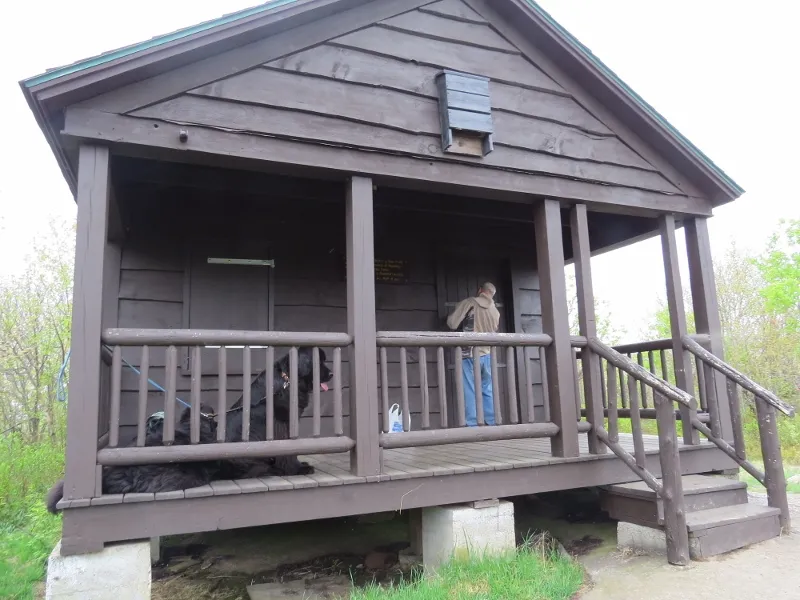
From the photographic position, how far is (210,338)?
Answer: 10.7 feet

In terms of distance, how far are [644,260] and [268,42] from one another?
33.3 metres

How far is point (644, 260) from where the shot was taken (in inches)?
1308

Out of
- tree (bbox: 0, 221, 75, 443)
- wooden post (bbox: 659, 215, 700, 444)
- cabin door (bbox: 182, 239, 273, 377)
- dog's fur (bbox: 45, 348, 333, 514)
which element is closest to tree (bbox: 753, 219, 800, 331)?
wooden post (bbox: 659, 215, 700, 444)

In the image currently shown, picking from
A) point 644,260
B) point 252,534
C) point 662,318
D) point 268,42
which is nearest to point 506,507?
point 252,534

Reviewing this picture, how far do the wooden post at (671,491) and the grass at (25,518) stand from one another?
13.9ft

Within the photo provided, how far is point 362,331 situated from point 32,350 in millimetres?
11008

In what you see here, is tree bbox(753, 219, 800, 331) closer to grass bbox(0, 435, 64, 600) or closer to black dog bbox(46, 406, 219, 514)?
black dog bbox(46, 406, 219, 514)

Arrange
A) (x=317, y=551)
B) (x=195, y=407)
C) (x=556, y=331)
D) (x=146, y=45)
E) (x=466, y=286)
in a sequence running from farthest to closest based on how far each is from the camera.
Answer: (x=466, y=286) → (x=317, y=551) → (x=556, y=331) → (x=146, y=45) → (x=195, y=407)

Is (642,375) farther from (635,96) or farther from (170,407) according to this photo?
(170,407)

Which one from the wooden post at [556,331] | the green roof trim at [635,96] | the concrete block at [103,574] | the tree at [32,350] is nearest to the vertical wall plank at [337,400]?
the concrete block at [103,574]

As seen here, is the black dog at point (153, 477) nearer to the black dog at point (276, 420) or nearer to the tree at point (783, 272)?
the black dog at point (276, 420)

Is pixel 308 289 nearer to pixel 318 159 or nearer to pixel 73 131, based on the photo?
pixel 318 159

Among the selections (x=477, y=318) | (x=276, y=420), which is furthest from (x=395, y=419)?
(x=276, y=420)

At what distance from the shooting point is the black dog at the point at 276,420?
361 centimetres
